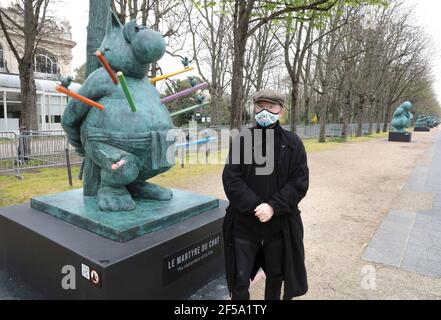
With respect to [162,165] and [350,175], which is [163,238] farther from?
[350,175]

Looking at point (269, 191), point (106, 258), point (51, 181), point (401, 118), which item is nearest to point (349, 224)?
point (269, 191)

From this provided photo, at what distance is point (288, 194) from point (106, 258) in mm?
1199

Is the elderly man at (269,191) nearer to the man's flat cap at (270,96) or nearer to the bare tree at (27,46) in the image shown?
the man's flat cap at (270,96)

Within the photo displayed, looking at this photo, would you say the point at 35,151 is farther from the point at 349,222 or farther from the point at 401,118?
the point at 401,118

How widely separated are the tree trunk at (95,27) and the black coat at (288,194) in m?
1.71

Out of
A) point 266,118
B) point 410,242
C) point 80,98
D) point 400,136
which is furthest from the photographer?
point 400,136

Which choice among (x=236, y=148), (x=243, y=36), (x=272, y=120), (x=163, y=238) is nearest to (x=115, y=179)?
(x=163, y=238)

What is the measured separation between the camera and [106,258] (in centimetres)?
203

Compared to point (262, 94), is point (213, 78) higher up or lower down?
higher up

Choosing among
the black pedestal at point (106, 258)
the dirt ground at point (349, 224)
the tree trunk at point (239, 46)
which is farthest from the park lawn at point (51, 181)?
the black pedestal at point (106, 258)

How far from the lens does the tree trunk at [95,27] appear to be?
9.62ft

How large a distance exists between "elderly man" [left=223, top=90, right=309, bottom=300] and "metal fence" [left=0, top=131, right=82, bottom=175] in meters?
7.77

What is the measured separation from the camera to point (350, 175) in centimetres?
886
